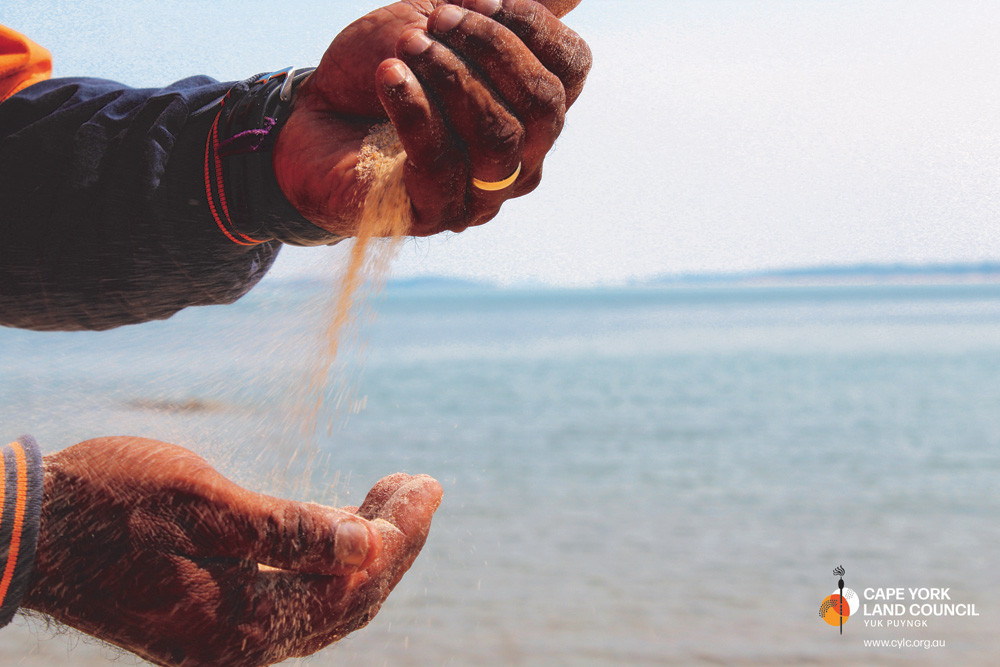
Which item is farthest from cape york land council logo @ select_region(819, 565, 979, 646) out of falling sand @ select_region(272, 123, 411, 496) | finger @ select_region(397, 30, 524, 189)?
finger @ select_region(397, 30, 524, 189)

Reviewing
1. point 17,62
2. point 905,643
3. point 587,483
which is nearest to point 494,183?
point 17,62

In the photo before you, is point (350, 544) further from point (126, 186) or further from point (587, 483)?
point (587, 483)

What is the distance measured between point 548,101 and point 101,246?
1.02 meters

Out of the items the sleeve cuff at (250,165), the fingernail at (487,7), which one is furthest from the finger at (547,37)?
the sleeve cuff at (250,165)

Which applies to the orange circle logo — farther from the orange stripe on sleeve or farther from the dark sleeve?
the orange stripe on sleeve

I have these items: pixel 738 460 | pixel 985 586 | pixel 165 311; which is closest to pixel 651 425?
pixel 738 460

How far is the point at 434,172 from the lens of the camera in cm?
143

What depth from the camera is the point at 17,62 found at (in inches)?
72.5

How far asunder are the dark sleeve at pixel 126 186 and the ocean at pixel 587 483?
12.5 inches

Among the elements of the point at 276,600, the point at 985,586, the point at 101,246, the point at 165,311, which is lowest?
the point at 985,586

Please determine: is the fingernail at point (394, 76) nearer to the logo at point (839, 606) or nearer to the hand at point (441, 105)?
the hand at point (441, 105)

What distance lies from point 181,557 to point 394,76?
0.84m

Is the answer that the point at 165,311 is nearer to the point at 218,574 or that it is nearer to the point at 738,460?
the point at 218,574

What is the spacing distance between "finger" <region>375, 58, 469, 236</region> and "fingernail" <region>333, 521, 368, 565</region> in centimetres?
57
